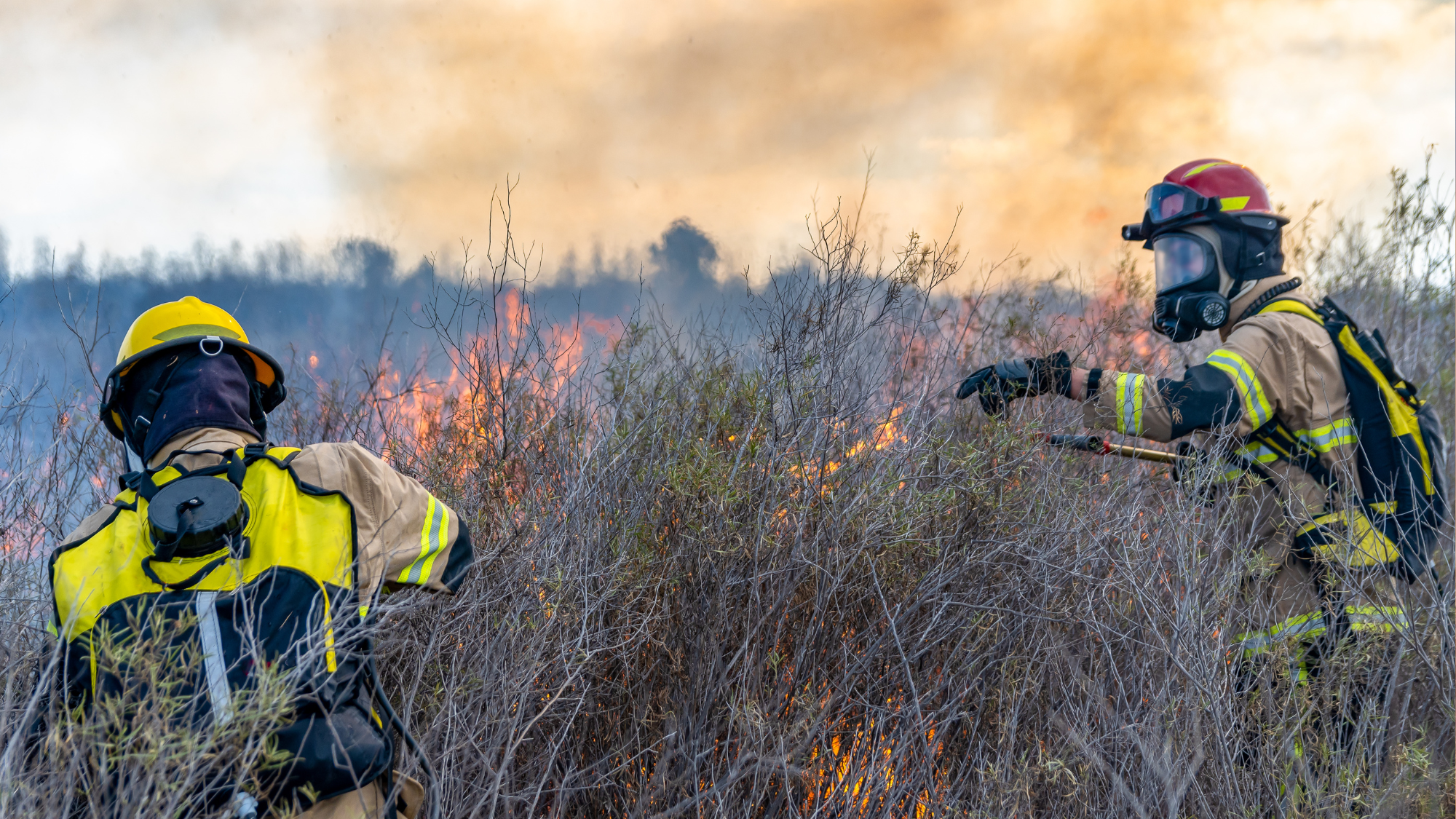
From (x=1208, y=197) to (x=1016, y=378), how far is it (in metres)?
1.23

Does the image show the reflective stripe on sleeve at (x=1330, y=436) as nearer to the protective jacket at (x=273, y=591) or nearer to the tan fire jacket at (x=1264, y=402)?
the tan fire jacket at (x=1264, y=402)

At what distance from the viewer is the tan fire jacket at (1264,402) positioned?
309cm

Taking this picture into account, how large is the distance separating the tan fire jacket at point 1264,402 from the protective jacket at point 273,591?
2.64 m

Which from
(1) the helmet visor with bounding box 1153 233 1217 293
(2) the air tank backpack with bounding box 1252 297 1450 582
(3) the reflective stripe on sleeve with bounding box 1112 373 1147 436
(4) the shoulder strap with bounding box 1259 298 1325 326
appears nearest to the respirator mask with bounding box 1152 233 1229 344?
(1) the helmet visor with bounding box 1153 233 1217 293

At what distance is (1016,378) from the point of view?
3326 millimetres

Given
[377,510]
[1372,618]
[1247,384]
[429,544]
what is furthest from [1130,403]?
[377,510]

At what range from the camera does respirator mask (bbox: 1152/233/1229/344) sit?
136 inches

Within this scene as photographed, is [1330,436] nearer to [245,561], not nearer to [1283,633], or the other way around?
[1283,633]

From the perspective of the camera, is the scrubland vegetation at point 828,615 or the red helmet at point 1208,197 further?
the red helmet at point 1208,197

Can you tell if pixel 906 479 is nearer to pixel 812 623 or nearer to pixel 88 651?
pixel 812 623

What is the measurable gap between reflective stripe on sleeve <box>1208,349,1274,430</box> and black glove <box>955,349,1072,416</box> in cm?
52

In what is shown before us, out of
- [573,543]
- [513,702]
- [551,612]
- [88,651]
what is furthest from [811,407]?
[88,651]

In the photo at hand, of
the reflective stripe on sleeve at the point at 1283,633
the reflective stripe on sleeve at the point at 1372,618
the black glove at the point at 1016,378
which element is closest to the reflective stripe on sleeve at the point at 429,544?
the black glove at the point at 1016,378

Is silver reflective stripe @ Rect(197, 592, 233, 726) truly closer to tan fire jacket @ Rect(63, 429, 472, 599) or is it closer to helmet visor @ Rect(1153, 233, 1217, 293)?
A: tan fire jacket @ Rect(63, 429, 472, 599)
